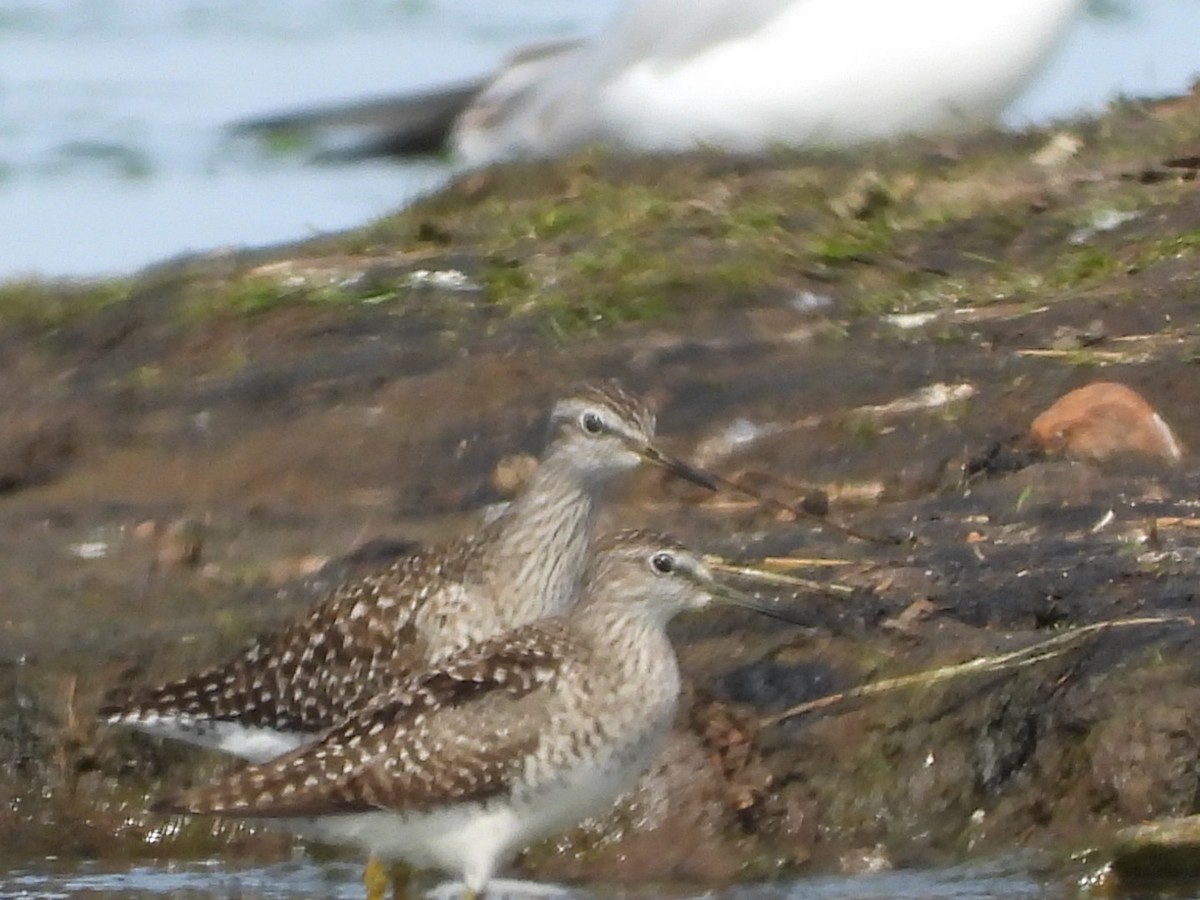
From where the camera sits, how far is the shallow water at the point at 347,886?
20.3 feet

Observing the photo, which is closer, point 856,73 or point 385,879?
point 385,879

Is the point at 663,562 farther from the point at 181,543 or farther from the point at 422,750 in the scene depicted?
the point at 181,543

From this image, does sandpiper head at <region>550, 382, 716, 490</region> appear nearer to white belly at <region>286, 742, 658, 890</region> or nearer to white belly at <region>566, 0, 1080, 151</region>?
white belly at <region>286, 742, 658, 890</region>

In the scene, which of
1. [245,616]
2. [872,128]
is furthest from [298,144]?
[245,616]

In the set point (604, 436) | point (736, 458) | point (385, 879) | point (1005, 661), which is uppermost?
point (604, 436)

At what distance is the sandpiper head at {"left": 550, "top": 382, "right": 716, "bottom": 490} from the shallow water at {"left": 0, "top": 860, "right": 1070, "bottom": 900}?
1017 mm

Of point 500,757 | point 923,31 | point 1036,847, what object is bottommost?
point 1036,847

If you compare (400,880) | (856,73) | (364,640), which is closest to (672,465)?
(364,640)

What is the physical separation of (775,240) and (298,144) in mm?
4832

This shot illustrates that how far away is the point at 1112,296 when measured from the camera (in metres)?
8.38

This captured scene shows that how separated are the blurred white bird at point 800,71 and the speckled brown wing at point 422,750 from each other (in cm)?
399

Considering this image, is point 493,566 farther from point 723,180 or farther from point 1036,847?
point 723,180

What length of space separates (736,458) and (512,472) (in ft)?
1.90

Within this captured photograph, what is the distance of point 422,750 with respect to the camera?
19.8ft
